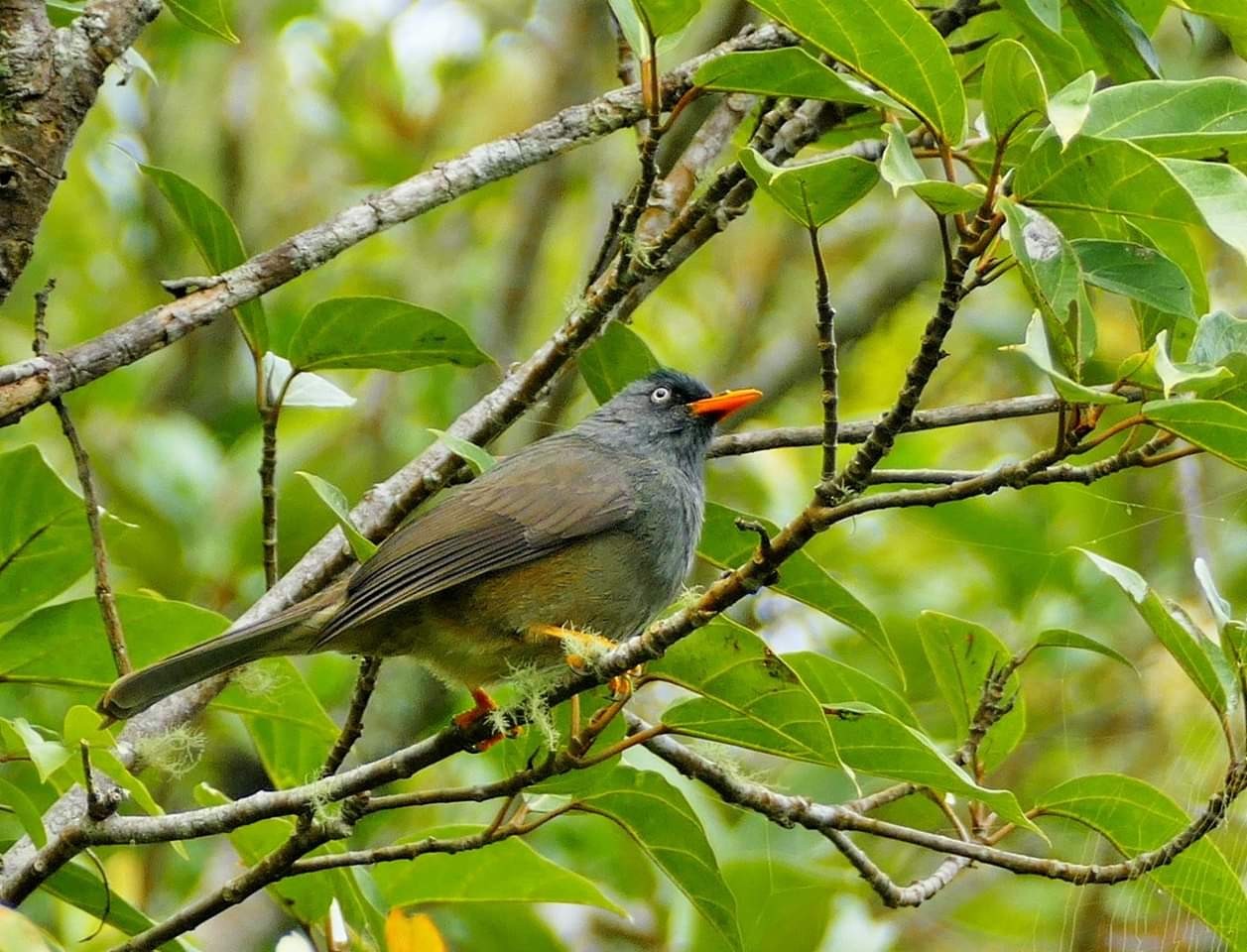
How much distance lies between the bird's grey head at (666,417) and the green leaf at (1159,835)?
1.55 metres

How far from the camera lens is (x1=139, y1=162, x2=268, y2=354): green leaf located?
338 centimetres

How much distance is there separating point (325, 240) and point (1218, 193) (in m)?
1.87

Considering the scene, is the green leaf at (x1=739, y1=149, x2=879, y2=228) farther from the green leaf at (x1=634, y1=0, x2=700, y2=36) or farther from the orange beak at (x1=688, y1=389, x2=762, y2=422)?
the orange beak at (x1=688, y1=389, x2=762, y2=422)

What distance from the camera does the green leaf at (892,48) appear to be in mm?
2385

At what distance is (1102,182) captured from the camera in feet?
7.70

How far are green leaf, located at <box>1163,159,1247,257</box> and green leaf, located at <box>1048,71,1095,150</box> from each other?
0.18m

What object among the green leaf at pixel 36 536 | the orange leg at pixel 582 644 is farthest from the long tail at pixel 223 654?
the orange leg at pixel 582 644

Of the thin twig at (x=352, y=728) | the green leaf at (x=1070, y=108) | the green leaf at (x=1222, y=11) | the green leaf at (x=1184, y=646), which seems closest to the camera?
the green leaf at (x=1070, y=108)

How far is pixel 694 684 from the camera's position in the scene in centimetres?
285

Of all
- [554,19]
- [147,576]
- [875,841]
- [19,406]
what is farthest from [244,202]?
[19,406]

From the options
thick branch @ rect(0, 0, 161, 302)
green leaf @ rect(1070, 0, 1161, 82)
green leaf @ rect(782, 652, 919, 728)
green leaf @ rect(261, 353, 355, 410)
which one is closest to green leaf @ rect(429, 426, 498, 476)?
green leaf @ rect(261, 353, 355, 410)

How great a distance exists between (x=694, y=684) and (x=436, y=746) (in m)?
0.49

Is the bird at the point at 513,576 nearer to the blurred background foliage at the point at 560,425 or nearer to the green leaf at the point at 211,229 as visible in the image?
the blurred background foliage at the point at 560,425

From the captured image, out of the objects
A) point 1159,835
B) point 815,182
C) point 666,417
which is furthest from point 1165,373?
point 666,417
